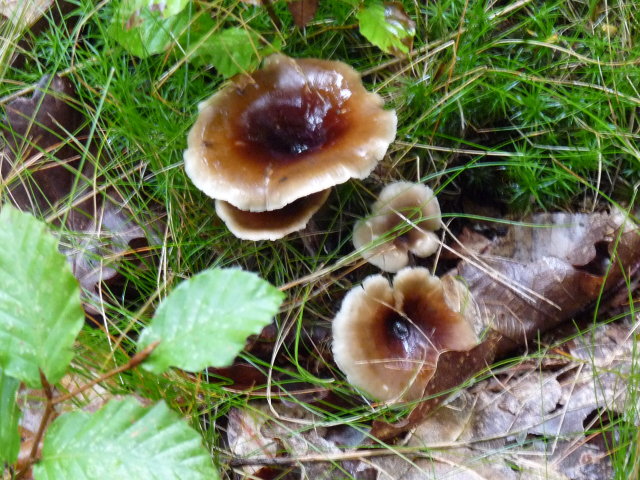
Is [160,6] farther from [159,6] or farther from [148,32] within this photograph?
[148,32]

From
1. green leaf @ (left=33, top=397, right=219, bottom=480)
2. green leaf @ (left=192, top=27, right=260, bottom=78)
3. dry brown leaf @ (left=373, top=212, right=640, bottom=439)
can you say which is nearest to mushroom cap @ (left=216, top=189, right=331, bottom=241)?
green leaf @ (left=192, top=27, right=260, bottom=78)

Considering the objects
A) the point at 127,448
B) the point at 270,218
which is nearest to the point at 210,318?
the point at 127,448

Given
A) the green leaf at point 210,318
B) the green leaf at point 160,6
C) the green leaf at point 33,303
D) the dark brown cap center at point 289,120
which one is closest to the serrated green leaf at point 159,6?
the green leaf at point 160,6

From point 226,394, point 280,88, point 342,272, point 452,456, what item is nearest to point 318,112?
point 280,88

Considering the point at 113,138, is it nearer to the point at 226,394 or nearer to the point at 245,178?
the point at 245,178

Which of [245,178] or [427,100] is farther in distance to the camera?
[427,100]

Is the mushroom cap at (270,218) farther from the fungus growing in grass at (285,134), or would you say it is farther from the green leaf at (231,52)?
the green leaf at (231,52)
